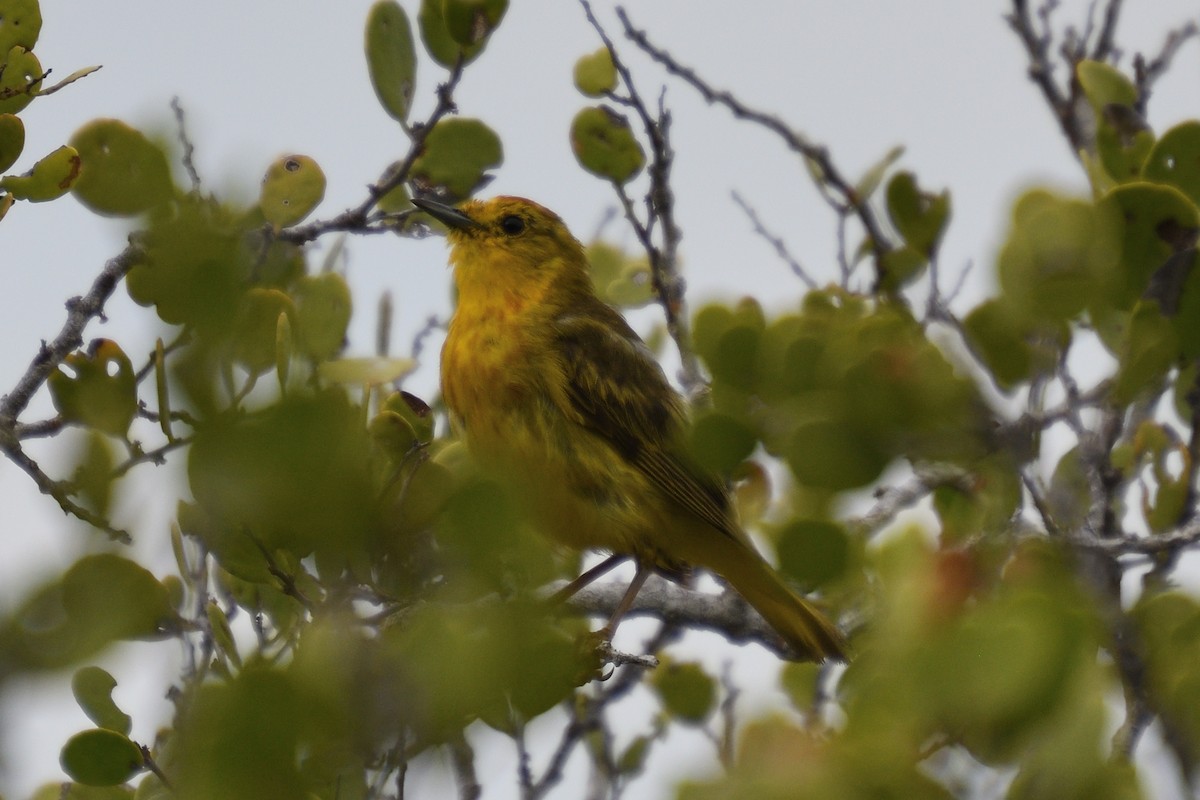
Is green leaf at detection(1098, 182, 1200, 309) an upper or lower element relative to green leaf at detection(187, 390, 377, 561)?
lower

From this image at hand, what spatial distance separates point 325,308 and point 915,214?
50.4 inches

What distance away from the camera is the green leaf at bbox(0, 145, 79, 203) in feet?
7.39

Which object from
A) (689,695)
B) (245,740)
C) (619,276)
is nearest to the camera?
(245,740)

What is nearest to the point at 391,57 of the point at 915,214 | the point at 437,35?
the point at 437,35

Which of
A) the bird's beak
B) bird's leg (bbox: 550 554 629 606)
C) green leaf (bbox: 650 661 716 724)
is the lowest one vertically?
green leaf (bbox: 650 661 716 724)

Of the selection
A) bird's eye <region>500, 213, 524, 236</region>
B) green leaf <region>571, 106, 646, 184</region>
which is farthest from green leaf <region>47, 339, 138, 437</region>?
bird's eye <region>500, 213, 524, 236</region>

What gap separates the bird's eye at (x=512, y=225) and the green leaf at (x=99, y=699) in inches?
140

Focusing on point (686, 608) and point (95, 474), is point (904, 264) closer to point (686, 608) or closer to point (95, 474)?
point (95, 474)

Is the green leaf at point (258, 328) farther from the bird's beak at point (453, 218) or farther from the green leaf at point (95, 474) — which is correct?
the bird's beak at point (453, 218)

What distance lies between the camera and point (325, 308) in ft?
→ 9.57

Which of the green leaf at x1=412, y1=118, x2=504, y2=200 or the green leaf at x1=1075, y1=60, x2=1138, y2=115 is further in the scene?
the green leaf at x1=412, y1=118, x2=504, y2=200

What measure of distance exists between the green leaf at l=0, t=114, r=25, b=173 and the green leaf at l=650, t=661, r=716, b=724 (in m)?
2.20

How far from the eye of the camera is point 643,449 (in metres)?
4.49

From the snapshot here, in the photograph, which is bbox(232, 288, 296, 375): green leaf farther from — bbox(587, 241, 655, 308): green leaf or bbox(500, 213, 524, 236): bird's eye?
bbox(500, 213, 524, 236): bird's eye
